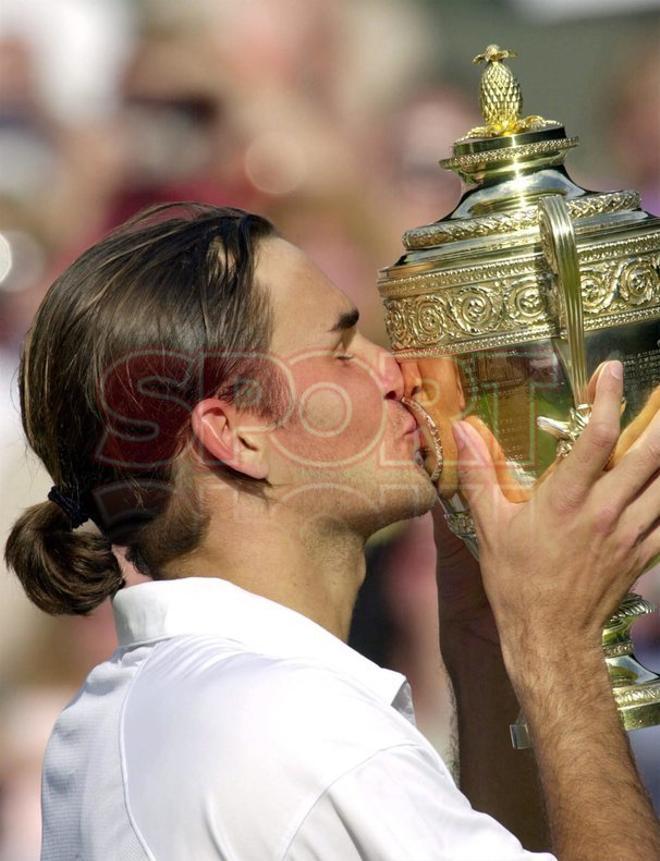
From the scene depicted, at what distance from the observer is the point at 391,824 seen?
1387 millimetres

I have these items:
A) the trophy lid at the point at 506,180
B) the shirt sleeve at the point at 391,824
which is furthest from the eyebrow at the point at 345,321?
the shirt sleeve at the point at 391,824

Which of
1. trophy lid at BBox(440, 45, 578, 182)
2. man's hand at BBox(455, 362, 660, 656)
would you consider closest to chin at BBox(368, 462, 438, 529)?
man's hand at BBox(455, 362, 660, 656)

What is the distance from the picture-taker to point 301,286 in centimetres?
196

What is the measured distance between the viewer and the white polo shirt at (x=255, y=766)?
1403mm

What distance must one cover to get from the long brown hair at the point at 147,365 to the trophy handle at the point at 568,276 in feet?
1.35

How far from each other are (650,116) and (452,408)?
8.36ft

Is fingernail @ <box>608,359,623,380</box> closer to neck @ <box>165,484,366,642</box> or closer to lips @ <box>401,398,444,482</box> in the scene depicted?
lips @ <box>401,398,444,482</box>

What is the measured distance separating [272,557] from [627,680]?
1.73 feet

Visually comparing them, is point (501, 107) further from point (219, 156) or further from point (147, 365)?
point (219, 156)

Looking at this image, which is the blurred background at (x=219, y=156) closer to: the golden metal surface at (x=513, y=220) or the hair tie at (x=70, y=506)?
the hair tie at (x=70, y=506)

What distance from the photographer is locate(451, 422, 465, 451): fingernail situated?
71.5 inches

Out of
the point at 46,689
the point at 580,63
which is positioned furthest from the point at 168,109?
the point at 46,689

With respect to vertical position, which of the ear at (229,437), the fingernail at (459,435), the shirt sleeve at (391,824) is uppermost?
the ear at (229,437)

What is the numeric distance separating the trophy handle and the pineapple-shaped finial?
20 centimetres
